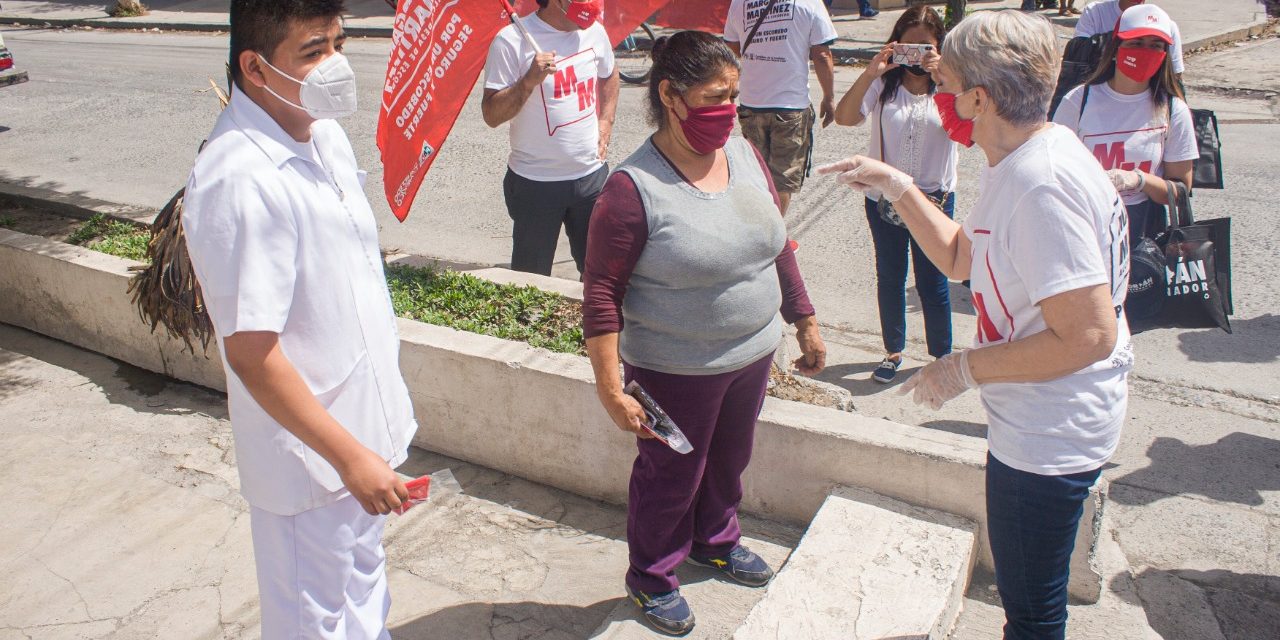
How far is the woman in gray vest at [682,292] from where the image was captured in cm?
294

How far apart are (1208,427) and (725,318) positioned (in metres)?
2.73

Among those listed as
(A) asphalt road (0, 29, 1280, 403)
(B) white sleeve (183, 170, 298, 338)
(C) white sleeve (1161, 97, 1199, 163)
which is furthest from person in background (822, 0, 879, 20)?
(B) white sleeve (183, 170, 298, 338)

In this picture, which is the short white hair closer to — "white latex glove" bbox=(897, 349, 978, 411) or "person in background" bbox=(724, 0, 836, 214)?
"white latex glove" bbox=(897, 349, 978, 411)

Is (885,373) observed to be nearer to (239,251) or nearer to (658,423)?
(658,423)

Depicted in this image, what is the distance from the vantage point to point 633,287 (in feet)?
10.1

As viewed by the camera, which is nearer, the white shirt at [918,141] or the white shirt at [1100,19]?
the white shirt at [918,141]

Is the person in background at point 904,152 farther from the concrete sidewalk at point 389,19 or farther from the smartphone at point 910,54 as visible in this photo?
the concrete sidewalk at point 389,19

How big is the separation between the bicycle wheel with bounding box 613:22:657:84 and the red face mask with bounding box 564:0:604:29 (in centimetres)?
767

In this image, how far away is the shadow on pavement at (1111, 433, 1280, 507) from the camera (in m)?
4.02

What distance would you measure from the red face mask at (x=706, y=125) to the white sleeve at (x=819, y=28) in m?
3.33

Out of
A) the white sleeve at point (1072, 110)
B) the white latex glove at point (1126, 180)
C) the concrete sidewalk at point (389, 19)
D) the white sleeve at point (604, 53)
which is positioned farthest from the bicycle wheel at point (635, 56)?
the white latex glove at point (1126, 180)

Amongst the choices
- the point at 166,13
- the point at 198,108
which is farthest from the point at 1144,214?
the point at 166,13

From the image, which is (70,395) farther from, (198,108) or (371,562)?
(198,108)

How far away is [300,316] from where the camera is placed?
2.31 meters
